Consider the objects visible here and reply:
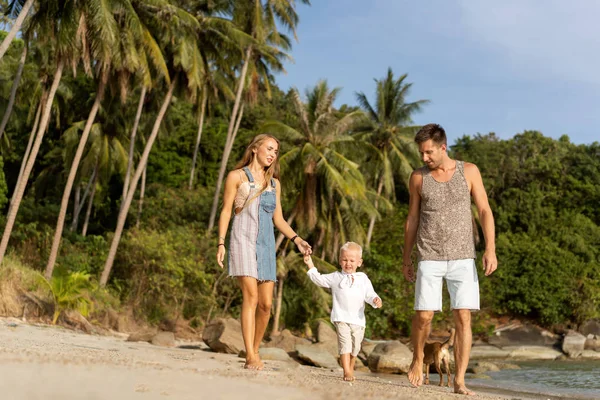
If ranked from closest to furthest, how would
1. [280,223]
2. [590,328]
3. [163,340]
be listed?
[280,223] → [163,340] → [590,328]

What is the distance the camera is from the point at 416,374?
18.8ft

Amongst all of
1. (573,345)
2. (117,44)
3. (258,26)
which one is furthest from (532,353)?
(117,44)

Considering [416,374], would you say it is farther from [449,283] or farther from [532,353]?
[532,353]

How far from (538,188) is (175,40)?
24.8 meters

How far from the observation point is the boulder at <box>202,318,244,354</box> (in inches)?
563

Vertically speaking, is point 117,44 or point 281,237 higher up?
point 117,44

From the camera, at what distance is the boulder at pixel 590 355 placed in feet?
96.3

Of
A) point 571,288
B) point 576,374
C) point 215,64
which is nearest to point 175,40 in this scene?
point 215,64

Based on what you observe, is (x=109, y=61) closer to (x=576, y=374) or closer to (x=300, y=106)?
(x=300, y=106)

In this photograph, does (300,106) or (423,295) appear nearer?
(423,295)

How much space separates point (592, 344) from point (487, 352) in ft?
18.3

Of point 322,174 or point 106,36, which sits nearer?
point 106,36

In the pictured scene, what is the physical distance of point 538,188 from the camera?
40781 millimetres

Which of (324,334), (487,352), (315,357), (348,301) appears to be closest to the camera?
(348,301)
